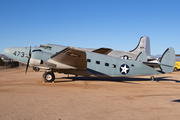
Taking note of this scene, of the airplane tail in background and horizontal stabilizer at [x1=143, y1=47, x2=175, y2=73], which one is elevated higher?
the airplane tail in background

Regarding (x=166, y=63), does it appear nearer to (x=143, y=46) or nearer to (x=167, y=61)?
(x=167, y=61)

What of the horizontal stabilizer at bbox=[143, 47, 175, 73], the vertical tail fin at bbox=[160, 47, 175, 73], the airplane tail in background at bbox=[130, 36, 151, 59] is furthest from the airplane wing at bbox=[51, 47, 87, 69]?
the airplane tail in background at bbox=[130, 36, 151, 59]

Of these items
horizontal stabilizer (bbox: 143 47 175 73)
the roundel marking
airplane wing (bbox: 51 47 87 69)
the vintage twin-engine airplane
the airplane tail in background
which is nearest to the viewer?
airplane wing (bbox: 51 47 87 69)

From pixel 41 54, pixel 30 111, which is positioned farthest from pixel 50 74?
pixel 30 111

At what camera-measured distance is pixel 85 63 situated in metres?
13.4

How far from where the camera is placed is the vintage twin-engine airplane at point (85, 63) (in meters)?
12.6

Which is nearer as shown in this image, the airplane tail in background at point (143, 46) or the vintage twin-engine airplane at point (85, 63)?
the vintage twin-engine airplane at point (85, 63)

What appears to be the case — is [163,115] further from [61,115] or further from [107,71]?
[107,71]

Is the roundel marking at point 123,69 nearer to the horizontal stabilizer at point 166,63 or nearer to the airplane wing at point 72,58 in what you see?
the horizontal stabilizer at point 166,63

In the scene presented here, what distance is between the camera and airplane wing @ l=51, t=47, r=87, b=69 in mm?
11828

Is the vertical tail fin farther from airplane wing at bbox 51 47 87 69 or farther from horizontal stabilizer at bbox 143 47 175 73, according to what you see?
airplane wing at bbox 51 47 87 69

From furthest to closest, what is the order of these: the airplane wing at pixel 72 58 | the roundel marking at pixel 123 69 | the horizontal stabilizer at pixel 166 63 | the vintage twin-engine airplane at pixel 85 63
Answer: the horizontal stabilizer at pixel 166 63 < the roundel marking at pixel 123 69 < the vintage twin-engine airplane at pixel 85 63 < the airplane wing at pixel 72 58

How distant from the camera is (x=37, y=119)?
4.49 meters

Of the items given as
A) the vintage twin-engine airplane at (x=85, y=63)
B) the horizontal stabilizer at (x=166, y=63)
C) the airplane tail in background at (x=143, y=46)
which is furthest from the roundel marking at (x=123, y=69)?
the airplane tail in background at (x=143, y=46)
